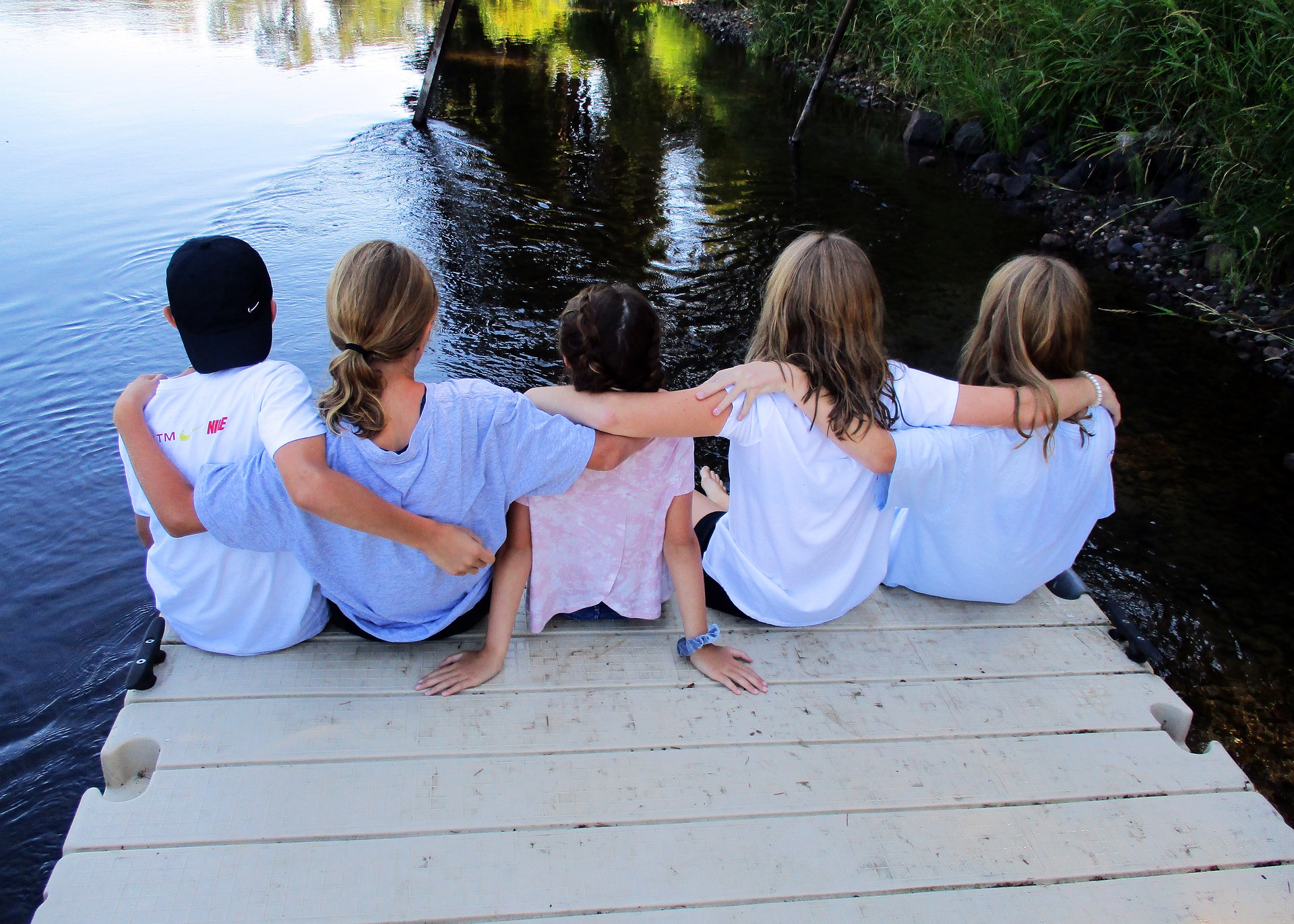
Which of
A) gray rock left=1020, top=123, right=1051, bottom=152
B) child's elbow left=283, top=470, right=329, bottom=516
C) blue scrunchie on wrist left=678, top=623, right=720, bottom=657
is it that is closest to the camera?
child's elbow left=283, top=470, right=329, bottom=516

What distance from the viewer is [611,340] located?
187 centimetres

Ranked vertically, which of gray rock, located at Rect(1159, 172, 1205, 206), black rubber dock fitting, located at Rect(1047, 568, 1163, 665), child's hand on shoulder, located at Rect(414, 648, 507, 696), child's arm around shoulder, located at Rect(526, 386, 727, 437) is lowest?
child's hand on shoulder, located at Rect(414, 648, 507, 696)

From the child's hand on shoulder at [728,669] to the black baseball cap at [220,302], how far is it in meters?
1.19

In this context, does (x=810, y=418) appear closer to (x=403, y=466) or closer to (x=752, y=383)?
(x=752, y=383)

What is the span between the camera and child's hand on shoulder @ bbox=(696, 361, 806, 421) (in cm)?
194

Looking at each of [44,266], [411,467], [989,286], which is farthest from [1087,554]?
[44,266]

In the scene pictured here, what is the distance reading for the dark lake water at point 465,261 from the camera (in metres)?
3.20

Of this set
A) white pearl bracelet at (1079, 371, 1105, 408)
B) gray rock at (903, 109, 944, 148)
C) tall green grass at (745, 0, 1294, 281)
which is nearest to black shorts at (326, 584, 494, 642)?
white pearl bracelet at (1079, 371, 1105, 408)

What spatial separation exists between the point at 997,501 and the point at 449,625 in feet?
4.65

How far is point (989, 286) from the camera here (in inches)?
88.8

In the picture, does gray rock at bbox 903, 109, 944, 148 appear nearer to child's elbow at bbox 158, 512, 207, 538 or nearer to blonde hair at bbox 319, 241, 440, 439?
blonde hair at bbox 319, 241, 440, 439

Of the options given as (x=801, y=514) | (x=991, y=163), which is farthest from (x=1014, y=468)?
(x=991, y=163)

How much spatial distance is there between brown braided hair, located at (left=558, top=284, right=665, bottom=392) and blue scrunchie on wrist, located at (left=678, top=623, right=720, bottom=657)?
581 mm

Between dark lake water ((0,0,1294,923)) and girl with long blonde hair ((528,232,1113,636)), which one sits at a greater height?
girl with long blonde hair ((528,232,1113,636))
